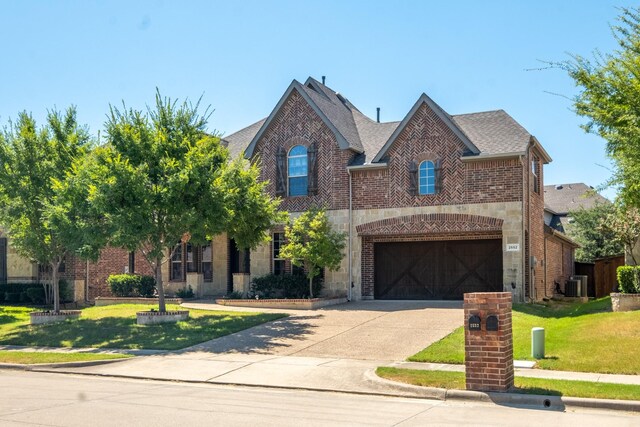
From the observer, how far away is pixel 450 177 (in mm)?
→ 26578

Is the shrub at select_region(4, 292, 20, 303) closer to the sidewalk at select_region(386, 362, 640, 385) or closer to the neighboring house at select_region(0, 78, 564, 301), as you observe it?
the neighboring house at select_region(0, 78, 564, 301)

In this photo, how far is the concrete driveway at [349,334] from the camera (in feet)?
54.7

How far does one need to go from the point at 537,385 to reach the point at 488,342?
1191mm

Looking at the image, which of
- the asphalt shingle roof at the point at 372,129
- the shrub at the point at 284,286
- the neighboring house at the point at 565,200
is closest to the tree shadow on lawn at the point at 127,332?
the shrub at the point at 284,286

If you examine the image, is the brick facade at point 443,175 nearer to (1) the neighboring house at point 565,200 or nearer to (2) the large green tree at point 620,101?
(2) the large green tree at point 620,101

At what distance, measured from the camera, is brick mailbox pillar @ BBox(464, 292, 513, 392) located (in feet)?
36.9

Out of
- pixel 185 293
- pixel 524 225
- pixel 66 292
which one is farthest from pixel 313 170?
pixel 66 292

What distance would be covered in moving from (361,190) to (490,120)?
6.06m

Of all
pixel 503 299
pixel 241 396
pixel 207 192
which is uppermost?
pixel 207 192

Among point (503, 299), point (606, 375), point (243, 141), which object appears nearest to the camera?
point (503, 299)

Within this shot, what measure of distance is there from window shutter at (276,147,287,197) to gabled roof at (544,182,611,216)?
3056cm

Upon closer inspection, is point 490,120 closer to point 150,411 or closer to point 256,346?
point 256,346

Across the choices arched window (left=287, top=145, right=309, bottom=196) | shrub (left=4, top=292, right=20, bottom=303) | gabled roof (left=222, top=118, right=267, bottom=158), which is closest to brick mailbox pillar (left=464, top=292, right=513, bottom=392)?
arched window (left=287, top=145, right=309, bottom=196)

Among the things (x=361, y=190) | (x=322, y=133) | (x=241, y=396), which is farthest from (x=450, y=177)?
(x=241, y=396)
